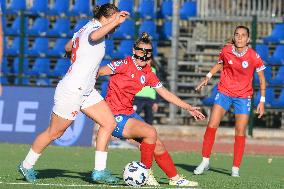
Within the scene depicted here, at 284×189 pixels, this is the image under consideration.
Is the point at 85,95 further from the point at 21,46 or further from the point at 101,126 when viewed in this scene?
the point at 21,46

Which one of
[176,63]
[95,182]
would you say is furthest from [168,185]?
[176,63]

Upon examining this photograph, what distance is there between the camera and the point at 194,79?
2642 centimetres

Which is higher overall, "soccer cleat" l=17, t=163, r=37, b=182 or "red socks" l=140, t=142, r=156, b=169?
"red socks" l=140, t=142, r=156, b=169

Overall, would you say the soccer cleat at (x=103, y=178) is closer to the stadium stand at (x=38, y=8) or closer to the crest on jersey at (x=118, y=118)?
the crest on jersey at (x=118, y=118)

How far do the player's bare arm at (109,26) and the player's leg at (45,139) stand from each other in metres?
1.07

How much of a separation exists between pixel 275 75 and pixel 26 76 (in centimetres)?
617

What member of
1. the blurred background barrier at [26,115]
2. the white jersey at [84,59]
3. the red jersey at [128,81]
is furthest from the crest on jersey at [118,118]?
the blurred background barrier at [26,115]

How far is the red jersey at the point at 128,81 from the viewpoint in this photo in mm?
12336

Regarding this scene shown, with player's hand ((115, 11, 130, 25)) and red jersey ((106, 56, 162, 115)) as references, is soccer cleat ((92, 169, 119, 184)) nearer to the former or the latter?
red jersey ((106, 56, 162, 115))

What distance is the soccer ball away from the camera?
1175 centimetres

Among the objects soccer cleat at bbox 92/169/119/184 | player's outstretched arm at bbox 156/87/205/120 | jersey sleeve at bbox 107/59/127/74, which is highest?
Answer: jersey sleeve at bbox 107/59/127/74

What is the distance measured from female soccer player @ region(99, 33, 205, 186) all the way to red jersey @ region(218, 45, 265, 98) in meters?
2.79

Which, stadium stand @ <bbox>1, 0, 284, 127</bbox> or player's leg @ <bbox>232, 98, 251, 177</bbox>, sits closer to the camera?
player's leg @ <bbox>232, 98, 251, 177</bbox>

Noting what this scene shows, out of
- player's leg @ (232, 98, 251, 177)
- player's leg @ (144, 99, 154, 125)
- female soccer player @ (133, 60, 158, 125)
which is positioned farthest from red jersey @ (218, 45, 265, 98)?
player's leg @ (144, 99, 154, 125)
